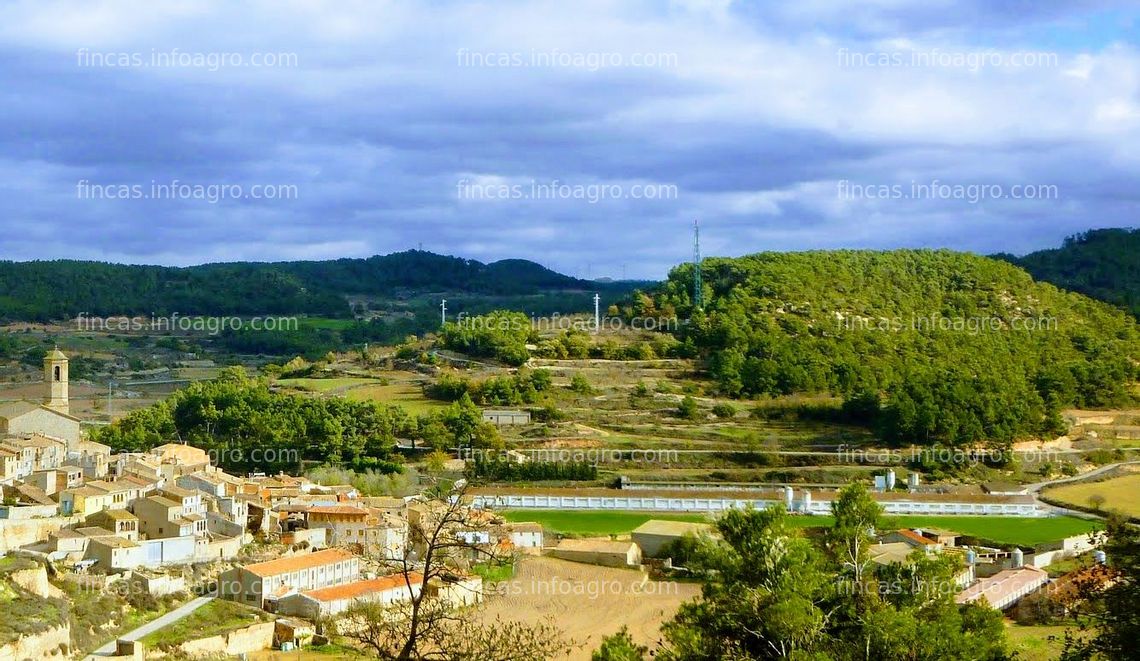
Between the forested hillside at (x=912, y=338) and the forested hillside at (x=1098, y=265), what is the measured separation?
26.2 feet

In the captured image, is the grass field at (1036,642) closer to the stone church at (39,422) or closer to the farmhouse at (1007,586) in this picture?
the farmhouse at (1007,586)

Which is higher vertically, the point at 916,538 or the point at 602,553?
the point at 916,538

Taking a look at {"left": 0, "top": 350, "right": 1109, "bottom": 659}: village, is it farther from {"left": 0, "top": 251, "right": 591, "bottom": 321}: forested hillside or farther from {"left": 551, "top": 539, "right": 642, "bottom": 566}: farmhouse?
{"left": 0, "top": 251, "right": 591, "bottom": 321}: forested hillside

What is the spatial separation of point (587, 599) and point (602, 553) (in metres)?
3.61

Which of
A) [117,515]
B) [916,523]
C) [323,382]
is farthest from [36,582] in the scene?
[323,382]

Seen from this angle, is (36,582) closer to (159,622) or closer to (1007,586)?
(159,622)

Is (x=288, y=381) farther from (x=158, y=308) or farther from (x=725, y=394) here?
(x=158, y=308)

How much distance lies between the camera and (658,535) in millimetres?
34562

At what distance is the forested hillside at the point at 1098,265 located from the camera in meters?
79.6

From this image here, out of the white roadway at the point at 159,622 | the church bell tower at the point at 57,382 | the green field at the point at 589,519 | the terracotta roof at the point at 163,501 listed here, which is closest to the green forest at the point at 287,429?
the church bell tower at the point at 57,382

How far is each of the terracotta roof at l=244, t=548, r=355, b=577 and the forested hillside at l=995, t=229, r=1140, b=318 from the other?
56434mm

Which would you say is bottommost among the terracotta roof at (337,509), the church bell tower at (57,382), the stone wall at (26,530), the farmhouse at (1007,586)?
the farmhouse at (1007,586)

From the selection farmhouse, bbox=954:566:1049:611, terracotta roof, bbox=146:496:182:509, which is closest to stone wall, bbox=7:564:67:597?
terracotta roof, bbox=146:496:182:509

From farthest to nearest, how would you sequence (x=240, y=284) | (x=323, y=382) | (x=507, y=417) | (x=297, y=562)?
1. (x=240, y=284)
2. (x=323, y=382)
3. (x=507, y=417)
4. (x=297, y=562)
